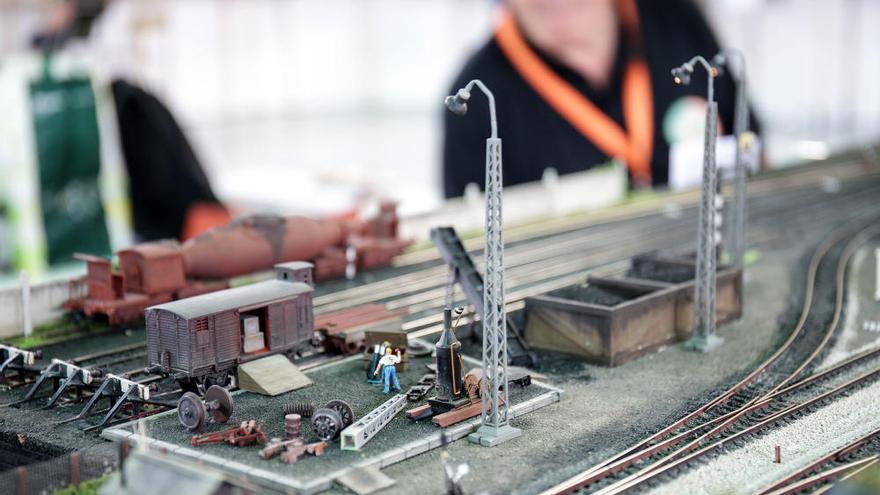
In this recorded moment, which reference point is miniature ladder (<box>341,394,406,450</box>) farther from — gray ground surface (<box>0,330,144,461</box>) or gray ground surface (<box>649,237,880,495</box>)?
gray ground surface (<box>649,237,880,495</box>)

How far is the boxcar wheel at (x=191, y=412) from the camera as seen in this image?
2350 cm

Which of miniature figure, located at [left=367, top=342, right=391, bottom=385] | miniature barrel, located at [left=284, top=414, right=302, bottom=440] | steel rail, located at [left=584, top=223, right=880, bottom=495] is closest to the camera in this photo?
steel rail, located at [left=584, top=223, right=880, bottom=495]

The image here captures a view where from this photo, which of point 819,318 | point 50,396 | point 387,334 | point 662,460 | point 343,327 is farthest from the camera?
point 819,318

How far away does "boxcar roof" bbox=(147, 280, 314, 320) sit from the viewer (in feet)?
84.9

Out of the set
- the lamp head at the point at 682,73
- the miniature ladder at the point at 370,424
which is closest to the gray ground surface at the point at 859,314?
the lamp head at the point at 682,73

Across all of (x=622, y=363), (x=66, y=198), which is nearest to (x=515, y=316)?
(x=622, y=363)

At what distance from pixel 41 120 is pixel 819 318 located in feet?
108

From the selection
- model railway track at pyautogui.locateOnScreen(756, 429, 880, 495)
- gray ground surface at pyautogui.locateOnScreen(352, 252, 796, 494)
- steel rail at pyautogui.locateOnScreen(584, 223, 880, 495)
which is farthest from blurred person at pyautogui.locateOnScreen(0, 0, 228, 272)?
model railway track at pyautogui.locateOnScreen(756, 429, 880, 495)

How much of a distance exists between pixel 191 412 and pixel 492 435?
6.84 metres

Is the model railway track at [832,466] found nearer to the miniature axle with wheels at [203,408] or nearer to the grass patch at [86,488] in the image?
the miniature axle with wheels at [203,408]

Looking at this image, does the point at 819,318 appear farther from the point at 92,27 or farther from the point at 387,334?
the point at 92,27

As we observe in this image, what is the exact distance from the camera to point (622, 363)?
29.6m

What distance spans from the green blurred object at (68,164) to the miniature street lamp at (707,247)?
92.3 feet

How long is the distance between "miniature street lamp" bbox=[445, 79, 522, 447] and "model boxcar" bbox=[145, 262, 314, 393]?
674cm
